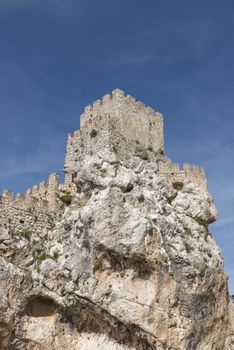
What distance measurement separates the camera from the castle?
22494mm

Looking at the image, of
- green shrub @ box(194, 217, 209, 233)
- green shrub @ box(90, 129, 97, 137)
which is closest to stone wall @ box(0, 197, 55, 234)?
green shrub @ box(90, 129, 97, 137)

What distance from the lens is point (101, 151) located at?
23.8 m

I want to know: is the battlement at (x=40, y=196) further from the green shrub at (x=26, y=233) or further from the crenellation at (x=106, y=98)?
the crenellation at (x=106, y=98)

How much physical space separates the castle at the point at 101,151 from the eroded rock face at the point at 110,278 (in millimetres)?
945

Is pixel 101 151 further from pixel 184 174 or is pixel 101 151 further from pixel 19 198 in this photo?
pixel 184 174

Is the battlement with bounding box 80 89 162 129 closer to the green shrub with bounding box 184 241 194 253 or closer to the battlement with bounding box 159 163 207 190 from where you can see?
the battlement with bounding box 159 163 207 190

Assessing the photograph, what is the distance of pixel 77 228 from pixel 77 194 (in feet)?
8.54

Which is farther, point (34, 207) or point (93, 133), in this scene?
point (93, 133)

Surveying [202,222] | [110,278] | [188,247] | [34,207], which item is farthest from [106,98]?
[110,278]

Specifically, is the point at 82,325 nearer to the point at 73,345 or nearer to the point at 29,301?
the point at 73,345

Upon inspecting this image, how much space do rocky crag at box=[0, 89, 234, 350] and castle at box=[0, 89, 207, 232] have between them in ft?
0.22

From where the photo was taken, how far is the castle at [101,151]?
73.8ft

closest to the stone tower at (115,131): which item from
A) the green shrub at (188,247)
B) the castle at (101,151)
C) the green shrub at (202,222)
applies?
the castle at (101,151)

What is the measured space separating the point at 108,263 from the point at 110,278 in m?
0.65
